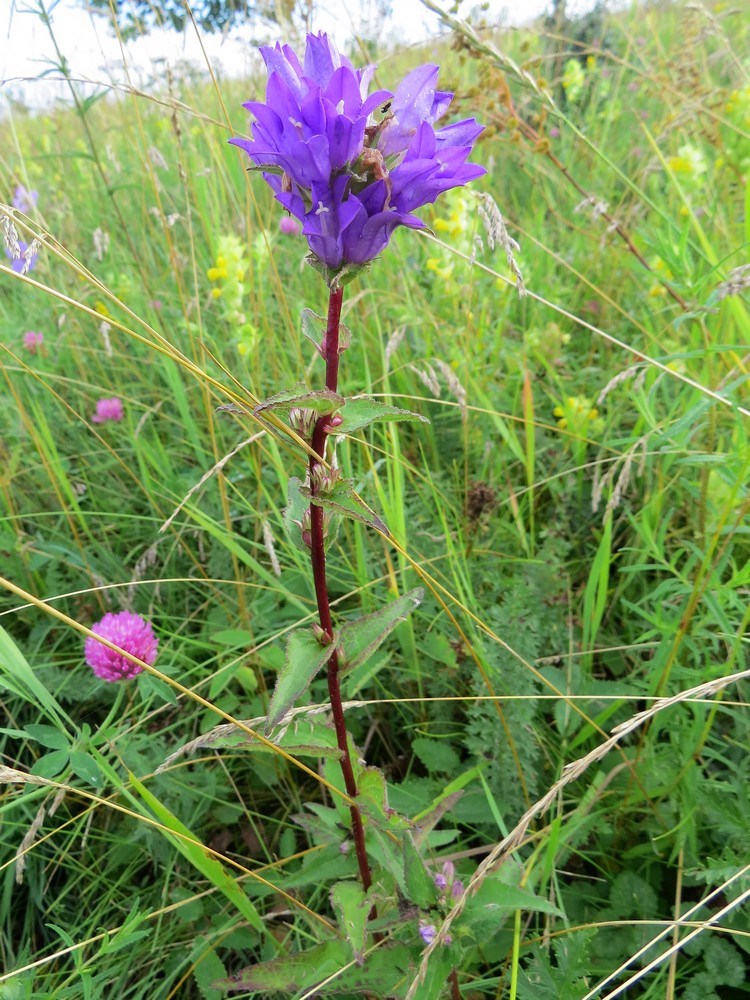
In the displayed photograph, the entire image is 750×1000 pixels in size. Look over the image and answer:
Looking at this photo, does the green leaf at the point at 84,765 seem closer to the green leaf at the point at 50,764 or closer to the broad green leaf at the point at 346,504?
the green leaf at the point at 50,764

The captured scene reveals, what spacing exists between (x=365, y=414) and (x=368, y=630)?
318 mm

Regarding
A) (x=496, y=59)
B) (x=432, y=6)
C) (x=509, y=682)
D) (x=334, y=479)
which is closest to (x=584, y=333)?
(x=496, y=59)

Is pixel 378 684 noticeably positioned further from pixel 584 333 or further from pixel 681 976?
pixel 584 333

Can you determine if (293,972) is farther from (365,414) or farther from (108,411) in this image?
(108,411)

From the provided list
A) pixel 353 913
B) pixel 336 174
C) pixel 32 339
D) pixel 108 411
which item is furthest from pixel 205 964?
pixel 32 339

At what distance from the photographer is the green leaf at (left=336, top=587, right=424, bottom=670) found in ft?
3.01

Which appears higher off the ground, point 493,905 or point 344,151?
point 344,151

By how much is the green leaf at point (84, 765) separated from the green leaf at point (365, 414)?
26.2 inches

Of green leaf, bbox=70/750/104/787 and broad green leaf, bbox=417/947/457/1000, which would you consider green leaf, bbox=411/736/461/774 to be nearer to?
broad green leaf, bbox=417/947/457/1000

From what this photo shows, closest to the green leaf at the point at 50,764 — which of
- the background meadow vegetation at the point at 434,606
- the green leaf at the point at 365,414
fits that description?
the background meadow vegetation at the point at 434,606

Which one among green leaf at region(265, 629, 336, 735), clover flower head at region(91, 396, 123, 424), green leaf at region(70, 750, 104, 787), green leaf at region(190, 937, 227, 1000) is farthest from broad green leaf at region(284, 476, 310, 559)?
clover flower head at region(91, 396, 123, 424)

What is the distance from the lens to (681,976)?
1068mm

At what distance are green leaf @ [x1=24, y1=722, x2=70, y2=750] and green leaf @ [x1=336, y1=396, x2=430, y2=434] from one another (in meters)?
0.70

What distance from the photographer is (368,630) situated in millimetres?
952
